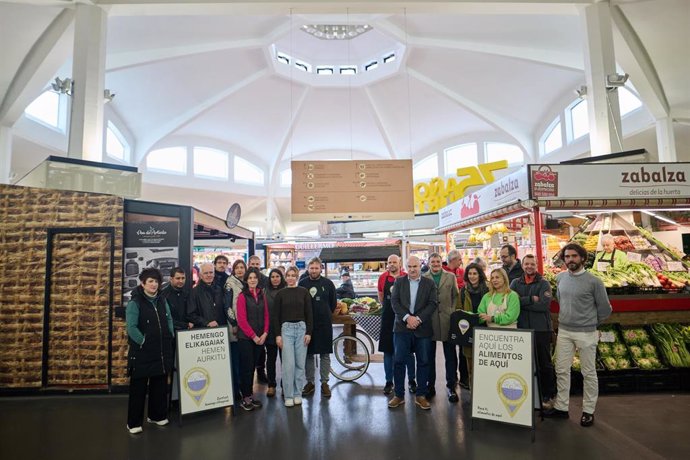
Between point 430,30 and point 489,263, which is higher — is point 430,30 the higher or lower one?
the higher one

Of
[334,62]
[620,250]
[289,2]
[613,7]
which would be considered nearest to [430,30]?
[334,62]

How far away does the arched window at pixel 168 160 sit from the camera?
18.2m

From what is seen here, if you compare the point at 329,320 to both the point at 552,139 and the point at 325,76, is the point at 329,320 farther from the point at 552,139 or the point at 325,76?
the point at 552,139

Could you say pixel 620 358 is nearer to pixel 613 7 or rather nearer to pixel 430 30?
pixel 613 7

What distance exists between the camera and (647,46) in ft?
25.1

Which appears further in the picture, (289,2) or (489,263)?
(489,263)

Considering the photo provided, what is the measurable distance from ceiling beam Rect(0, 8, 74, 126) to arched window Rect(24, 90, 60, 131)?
3631 millimetres

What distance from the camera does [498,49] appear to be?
11922 millimetres

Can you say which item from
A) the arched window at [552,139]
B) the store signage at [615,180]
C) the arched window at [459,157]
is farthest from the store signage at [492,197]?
the arched window at [459,157]

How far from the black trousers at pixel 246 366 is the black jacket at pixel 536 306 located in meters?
2.79

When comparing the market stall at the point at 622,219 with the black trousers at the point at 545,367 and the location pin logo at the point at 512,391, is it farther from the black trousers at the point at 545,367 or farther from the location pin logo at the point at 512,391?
the location pin logo at the point at 512,391

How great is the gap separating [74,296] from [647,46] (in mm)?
10359

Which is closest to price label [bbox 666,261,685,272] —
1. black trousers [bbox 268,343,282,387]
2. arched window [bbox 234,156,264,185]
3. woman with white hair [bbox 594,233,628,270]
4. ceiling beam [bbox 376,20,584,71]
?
woman with white hair [bbox 594,233,628,270]

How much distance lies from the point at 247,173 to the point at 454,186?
1149cm
